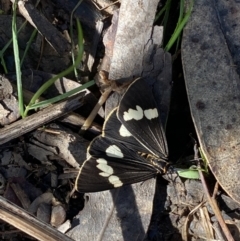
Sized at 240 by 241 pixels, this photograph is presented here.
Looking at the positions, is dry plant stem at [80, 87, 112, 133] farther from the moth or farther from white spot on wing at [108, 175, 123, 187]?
white spot on wing at [108, 175, 123, 187]

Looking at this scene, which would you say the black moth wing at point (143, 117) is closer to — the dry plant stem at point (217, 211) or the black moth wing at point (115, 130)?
the black moth wing at point (115, 130)

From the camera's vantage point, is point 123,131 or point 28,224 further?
point 123,131

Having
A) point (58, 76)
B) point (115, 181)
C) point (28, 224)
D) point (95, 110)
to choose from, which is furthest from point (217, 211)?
point (58, 76)

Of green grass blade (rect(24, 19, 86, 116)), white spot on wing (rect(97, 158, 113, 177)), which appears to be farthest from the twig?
green grass blade (rect(24, 19, 86, 116))

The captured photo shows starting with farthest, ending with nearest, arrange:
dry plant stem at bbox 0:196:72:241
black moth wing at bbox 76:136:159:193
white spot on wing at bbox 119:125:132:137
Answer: white spot on wing at bbox 119:125:132:137 → black moth wing at bbox 76:136:159:193 → dry plant stem at bbox 0:196:72:241

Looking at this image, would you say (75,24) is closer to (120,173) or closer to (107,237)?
(120,173)

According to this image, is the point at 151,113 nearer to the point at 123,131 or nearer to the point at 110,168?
the point at 123,131

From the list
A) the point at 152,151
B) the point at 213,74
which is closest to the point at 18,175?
the point at 152,151
